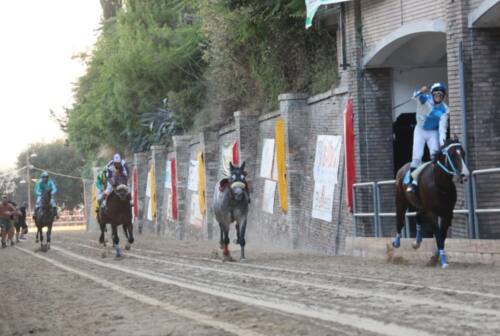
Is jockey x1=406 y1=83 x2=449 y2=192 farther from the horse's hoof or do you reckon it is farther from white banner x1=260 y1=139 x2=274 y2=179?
white banner x1=260 y1=139 x2=274 y2=179

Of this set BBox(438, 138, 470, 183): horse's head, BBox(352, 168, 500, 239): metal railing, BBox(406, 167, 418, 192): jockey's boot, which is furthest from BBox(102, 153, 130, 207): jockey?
BBox(438, 138, 470, 183): horse's head

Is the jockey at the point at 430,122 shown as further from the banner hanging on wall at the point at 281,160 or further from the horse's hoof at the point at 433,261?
the banner hanging on wall at the point at 281,160

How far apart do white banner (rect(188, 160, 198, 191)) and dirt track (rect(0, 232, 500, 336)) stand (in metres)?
19.3

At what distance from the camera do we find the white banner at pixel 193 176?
39531 mm

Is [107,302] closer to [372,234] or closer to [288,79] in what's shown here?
[372,234]

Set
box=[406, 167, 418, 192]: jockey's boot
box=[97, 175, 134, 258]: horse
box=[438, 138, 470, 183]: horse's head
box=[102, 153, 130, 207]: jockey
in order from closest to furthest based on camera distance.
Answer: box=[438, 138, 470, 183]: horse's head
box=[406, 167, 418, 192]: jockey's boot
box=[102, 153, 130, 207]: jockey
box=[97, 175, 134, 258]: horse

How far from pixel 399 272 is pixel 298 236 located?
11.4m

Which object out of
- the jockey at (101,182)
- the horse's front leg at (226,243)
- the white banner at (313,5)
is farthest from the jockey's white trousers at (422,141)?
the jockey at (101,182)

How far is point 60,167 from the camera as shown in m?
128

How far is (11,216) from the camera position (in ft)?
128

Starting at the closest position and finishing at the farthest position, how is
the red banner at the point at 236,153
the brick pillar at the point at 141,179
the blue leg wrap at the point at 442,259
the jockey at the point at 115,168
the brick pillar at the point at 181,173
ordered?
the blue leg wrap at the point at 442,259, the jockey at the point at 115,168, the red banner at the point at 236,153, the brick pillar at the point at 181,173, the brick pillar at the point at 141,179

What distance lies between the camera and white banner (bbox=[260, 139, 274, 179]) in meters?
29.7

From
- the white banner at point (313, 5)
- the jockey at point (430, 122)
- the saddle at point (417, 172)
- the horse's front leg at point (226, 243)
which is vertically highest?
the white banner at point (313, 5)

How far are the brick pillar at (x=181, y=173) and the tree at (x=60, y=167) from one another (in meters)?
74.8
